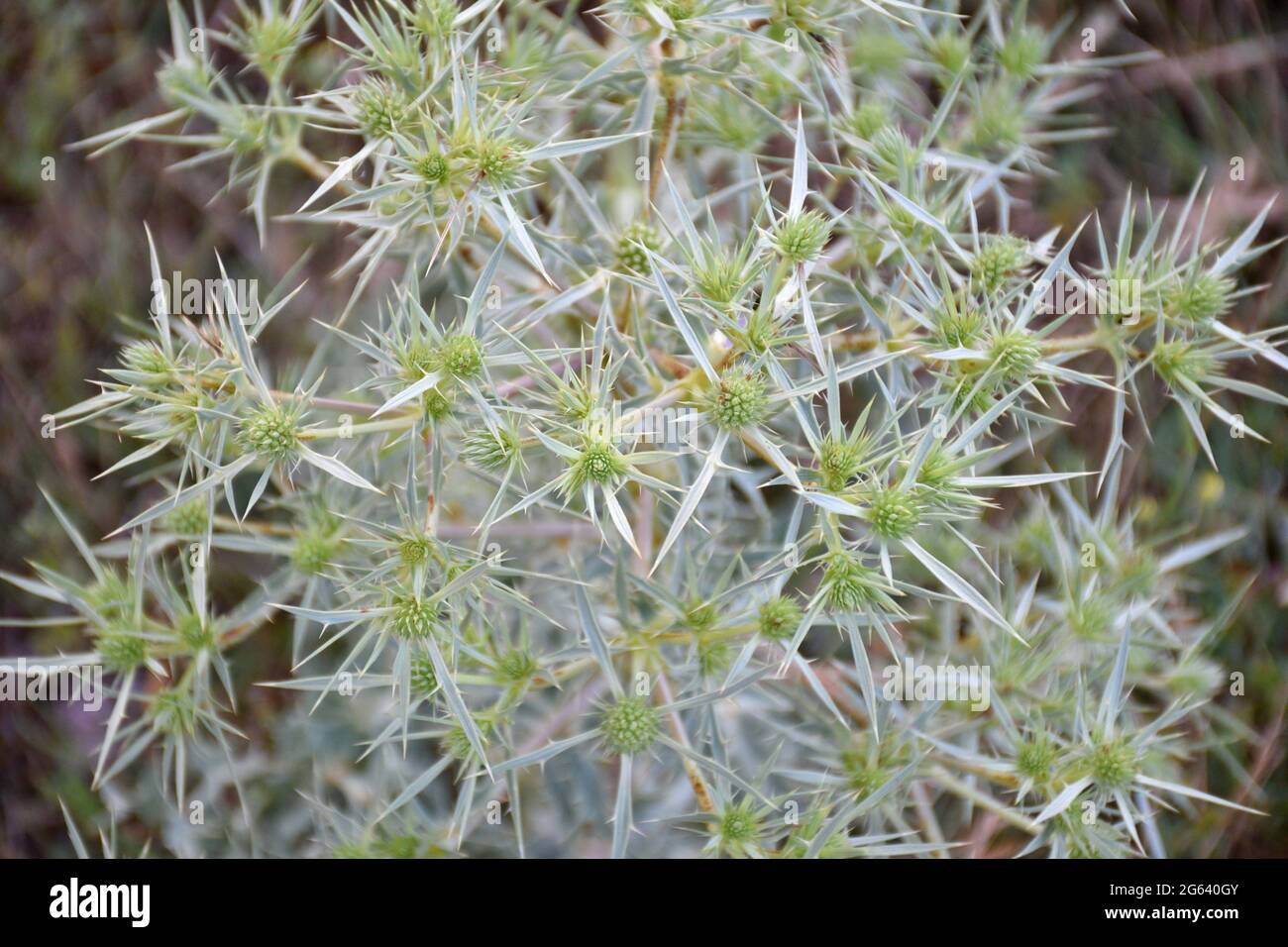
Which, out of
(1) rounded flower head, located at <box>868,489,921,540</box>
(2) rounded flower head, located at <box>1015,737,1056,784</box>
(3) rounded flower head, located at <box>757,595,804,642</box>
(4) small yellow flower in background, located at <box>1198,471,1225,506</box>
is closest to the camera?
(1) rounded flower head, located at <box>868,489,921,540</box>

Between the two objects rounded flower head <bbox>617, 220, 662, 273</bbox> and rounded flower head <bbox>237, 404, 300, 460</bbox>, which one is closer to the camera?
rounded flower head <bbox>237, 404, 300, 460</bbox>

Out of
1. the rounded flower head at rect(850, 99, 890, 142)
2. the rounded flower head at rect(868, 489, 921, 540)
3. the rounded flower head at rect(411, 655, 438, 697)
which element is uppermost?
the rounded flower head at rect(850, 99, 890, 142)

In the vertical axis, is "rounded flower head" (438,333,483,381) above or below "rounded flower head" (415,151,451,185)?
below

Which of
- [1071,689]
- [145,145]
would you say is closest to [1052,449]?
[1071,689]

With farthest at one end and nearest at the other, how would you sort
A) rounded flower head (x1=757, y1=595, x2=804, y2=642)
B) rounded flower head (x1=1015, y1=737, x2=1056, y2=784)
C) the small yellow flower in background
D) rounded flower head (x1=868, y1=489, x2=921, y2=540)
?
the small yellow flower in background, rounded flower head (x1=1015, y1=737, x2=1056, y2=784), rounded flower head (x1=757, y1=595, x2=804, y2=642), rounded flower head (x1=868, y1=489, x2=921, y2=540)

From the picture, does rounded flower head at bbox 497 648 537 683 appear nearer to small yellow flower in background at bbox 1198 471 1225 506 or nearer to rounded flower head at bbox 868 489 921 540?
rounded flower head at bbox 868 489 921 540

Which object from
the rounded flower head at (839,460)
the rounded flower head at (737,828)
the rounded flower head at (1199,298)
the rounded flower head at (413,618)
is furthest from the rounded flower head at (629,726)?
the rounded flower head at (1199,298)

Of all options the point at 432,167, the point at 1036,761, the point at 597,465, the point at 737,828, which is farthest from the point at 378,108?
the point at 1036,761

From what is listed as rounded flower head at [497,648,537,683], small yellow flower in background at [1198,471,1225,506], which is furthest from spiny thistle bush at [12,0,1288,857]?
small yellow flower in background at [1198,471,1225,506]
